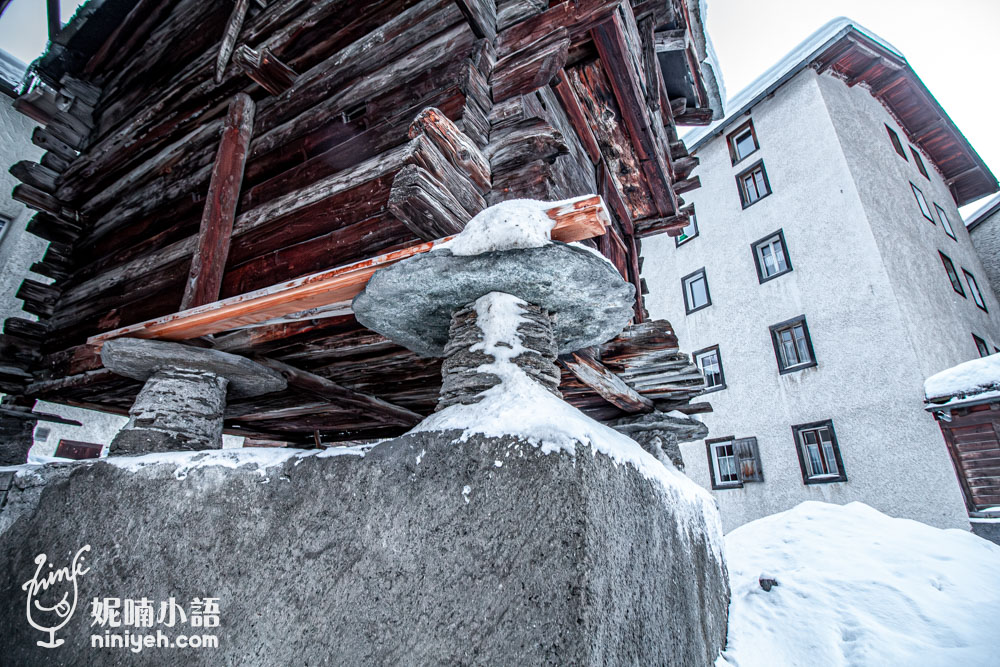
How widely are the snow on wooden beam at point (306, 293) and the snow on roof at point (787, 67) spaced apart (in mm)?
13113

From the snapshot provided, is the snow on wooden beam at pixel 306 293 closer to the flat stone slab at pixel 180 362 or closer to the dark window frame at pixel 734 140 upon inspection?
the flat stone slab at pixel 180 362

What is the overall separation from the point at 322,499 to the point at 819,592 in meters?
4.55

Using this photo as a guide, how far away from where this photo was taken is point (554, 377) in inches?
84.9

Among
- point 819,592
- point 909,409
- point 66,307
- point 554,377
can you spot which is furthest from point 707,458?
point 66,307

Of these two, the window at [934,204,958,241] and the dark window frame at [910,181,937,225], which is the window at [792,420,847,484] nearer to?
the dark window frame at [910,181,937,225]

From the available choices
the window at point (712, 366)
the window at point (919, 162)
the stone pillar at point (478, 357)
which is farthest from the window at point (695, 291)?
the stone pillar at point (478, 357)

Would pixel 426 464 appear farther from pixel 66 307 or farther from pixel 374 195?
pixel 66 307

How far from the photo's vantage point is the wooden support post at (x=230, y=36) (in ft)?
13.4

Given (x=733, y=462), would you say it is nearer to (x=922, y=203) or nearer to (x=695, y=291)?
(x=695, y=291)

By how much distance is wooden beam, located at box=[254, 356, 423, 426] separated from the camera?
3594 mm

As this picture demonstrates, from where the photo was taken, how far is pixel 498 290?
2188mm

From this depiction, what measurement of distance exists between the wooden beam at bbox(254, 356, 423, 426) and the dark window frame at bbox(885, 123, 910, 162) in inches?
629

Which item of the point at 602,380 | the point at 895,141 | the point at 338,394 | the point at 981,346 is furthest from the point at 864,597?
the point at 895,141

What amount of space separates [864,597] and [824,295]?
825 centimetres
